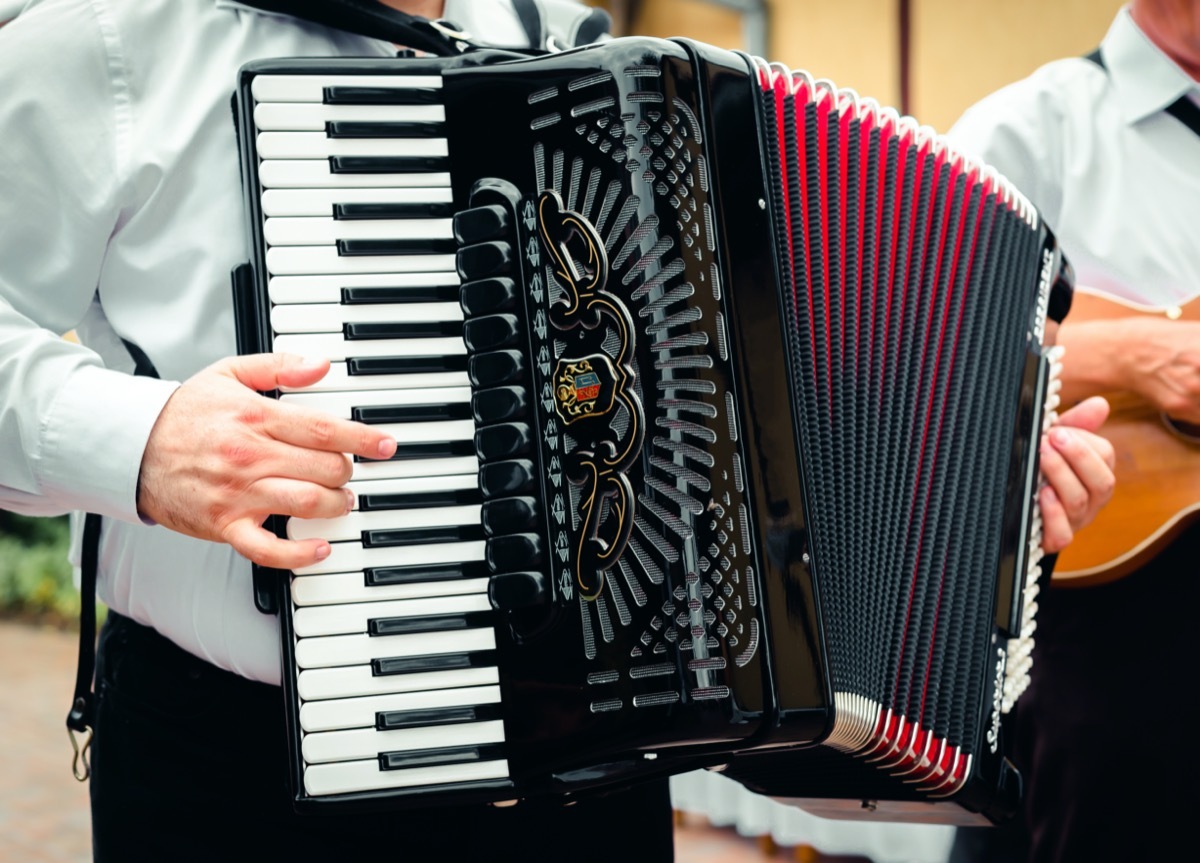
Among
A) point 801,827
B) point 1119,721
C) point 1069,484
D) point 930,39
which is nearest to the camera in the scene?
point 1069,484

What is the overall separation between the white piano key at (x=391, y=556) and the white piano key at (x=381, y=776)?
0.15 m

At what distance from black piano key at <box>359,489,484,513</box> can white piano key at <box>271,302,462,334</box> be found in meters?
0.14

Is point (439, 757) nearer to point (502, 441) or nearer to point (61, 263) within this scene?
point (502, 441)

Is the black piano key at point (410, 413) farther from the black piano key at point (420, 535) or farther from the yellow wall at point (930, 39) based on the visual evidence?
the yellow wall at point (930, 39)

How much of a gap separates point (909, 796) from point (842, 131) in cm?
70

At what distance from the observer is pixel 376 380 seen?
36.6 inches

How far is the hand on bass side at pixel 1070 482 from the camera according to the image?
1379mm

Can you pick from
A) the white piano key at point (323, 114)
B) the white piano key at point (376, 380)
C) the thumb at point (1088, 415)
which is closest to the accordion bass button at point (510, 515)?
the white piano key at point (376, 380)

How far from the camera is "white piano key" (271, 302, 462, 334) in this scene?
92cm

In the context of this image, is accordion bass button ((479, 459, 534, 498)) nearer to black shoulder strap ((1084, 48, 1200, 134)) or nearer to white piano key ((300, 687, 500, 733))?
Answer: white piano key ((300, 687, 500, 733))

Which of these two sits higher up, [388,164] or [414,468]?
[388,164]

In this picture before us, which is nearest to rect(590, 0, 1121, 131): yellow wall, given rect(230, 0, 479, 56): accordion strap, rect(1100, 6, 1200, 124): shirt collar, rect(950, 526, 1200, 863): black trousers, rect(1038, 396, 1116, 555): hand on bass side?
rect(1100, 6, 1200, 124): shirt collar

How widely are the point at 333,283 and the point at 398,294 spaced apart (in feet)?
0.17

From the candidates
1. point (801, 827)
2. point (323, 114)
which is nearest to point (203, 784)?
point (323, 114)
